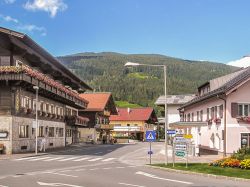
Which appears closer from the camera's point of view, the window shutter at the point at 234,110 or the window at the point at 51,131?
the window shutter at the point at 234,110

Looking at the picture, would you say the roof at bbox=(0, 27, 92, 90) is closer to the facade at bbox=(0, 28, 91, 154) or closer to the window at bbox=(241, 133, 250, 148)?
the facade at bbox=(0, 28, 91, 154)

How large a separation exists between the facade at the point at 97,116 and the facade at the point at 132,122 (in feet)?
66.5

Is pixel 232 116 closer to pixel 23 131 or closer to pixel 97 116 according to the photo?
pixel 23 131

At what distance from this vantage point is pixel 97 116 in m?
92.9

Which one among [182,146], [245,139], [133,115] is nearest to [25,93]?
[245,139]

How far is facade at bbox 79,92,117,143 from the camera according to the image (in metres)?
88.4

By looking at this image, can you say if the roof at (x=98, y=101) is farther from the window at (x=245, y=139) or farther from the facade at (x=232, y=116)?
the window at (x=245, y=139)

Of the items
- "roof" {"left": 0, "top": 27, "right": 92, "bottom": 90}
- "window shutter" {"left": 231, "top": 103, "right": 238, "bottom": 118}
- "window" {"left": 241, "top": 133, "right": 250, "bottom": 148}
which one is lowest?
"window" {"left": 241, "top": 133, "right": 250, "bottom": 148}

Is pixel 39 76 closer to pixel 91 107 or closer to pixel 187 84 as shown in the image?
pixel 91 107

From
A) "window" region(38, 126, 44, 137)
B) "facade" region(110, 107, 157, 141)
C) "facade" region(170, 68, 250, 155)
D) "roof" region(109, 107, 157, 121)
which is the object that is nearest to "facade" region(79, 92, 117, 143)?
"facade" region(110, 107, 157, 141)

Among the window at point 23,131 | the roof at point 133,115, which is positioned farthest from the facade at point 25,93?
the roof at point 133,115

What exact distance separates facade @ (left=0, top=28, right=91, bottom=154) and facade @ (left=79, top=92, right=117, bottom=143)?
29183 mm

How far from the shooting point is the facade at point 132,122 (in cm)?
12400

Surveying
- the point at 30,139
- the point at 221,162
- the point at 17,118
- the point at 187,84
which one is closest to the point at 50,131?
the point at 30,139
